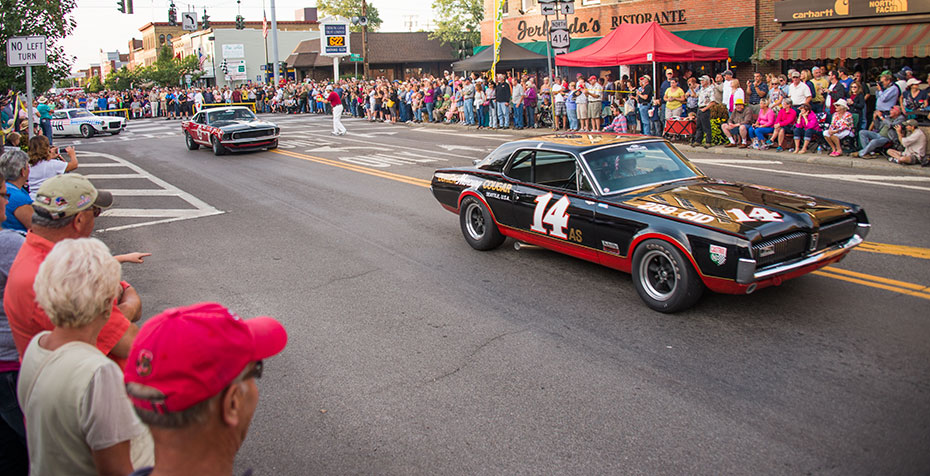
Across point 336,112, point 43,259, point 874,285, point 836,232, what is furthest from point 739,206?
point 336,112

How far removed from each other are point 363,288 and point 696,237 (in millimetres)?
3487

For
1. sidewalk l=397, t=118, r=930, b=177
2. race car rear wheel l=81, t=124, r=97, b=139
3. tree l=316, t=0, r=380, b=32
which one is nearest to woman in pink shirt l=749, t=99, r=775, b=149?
sidewalk l=397, t=118, r=930, b=177

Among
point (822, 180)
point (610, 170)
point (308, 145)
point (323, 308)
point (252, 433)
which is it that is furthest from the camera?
point (308, 145)

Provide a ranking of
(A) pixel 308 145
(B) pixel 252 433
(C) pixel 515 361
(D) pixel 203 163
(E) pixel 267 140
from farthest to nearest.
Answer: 1. (A) pixel 308 145
2. (E) pixel 267 140
3. (D) pixel 203 163
4. (C) pixel 515 361
5. (B) pixel 252 433

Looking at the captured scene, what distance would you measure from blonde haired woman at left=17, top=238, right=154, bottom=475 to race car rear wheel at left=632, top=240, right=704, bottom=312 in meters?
4.67

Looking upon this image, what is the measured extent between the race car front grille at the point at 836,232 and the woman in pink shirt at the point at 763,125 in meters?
11.3

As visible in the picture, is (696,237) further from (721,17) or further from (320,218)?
(721,17)

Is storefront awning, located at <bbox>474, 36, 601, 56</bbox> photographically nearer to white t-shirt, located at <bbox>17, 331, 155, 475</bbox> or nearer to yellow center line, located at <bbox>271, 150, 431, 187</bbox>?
yellow center line, located at <bbox>271, 150, 431, 187</bbox>

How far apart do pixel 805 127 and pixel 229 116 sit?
16.6 meters

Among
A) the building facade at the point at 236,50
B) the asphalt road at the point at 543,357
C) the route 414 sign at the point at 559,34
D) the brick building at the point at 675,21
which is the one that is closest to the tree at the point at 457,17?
the building facade at the point at 236,50

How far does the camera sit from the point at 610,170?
7.45m

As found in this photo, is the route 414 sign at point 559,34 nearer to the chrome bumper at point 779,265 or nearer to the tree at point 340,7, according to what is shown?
the chrome bumper at point 779,265

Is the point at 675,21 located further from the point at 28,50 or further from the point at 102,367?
the point at 102,367

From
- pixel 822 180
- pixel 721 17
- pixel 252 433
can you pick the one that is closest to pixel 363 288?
pixel 252 433
